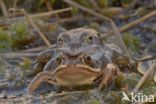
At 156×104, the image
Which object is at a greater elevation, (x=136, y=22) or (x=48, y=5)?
(x=48, y=5)

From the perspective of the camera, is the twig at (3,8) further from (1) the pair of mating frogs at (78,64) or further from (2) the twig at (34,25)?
(1) the pair of mating frogs at (78,64)

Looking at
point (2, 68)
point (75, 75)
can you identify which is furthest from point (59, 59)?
point (2, 68)

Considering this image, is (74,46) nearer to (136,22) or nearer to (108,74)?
(108,74)

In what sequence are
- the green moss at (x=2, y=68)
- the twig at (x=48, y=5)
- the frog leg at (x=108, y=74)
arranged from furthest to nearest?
the twig at (x=48, y=5) < the green moss at (x=2, y=68) < the frog leg at (x=108, y=74)

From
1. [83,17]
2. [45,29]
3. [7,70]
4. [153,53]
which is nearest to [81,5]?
[83,17]

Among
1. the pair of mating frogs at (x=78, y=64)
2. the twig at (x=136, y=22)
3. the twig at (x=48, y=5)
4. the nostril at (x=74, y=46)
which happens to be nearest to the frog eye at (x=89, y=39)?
the pair of mating frogs at (x=78, y=64)

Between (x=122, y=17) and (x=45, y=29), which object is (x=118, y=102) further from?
(x=122, y=17)

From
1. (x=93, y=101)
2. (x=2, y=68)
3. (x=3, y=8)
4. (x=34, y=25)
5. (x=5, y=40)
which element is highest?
(x=3, y=8)
